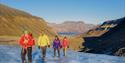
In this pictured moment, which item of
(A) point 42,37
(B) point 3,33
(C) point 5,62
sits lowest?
(C) point 5,62

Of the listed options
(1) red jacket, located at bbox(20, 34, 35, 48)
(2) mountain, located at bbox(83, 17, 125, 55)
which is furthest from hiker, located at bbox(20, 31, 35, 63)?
(2) mountain, located at bbox(83, 17, 125, 55)

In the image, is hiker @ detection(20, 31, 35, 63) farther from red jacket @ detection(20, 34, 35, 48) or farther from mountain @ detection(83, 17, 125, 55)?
mountain @ detection(83, 17, 125, 55)

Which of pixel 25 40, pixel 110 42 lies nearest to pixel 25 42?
pixel 25 40

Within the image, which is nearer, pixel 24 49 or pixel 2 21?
pixel 24 49

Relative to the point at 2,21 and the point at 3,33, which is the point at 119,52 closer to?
the point at 3,33

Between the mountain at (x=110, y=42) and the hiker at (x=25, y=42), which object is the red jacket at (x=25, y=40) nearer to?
the hiker at (x=25, y=42)

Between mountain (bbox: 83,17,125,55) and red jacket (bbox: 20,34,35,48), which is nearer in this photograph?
red jacket (bbox: 20,34,35,48)

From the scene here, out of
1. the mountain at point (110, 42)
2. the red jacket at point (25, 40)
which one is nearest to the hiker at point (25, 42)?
the red jacket at point (25, 40)

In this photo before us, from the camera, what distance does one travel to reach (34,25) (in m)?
196

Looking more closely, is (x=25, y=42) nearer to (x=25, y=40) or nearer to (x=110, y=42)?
(x=25, y=40)

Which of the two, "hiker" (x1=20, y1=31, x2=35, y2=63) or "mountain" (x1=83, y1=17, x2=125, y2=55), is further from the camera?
"mountain" (x1=83, y1=17, x2=125, y2=55)

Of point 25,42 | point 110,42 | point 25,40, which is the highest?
point 110,42

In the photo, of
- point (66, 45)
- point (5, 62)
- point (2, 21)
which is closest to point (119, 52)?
point (66, 45)

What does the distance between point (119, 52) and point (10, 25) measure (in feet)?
394
